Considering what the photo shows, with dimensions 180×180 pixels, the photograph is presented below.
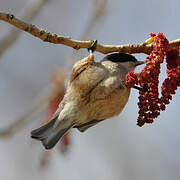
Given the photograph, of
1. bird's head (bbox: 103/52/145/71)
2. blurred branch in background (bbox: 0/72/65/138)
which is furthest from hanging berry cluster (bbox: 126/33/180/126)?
blurred branch in background (bbox: 0/72/65/138)

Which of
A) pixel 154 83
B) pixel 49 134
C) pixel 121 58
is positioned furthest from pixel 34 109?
pixel 154 83

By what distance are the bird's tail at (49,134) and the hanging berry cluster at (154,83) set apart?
26.5 inches

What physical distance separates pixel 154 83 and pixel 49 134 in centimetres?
87

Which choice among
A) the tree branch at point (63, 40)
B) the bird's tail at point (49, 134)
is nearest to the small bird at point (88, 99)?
the bird's tail at point (49, 134)

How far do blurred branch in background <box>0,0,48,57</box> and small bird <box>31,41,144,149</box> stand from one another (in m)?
0.58

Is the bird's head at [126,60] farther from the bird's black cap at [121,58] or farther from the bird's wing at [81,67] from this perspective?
the bird's wing at [81,67]

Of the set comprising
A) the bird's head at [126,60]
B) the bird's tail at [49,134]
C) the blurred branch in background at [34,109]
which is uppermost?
the bird's head at [126,60]

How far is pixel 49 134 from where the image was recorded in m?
2.77

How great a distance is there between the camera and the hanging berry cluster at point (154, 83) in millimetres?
2230

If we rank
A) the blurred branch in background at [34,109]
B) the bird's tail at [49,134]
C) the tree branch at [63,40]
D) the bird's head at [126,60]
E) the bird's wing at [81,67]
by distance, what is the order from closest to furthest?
1. the tree branch at [63,40]
2. the bird's tail at [49,134]
3. the bird's wing at [81,67]
4. the bird's head at [126,60]
5. the blurred branch in background at [34,109]

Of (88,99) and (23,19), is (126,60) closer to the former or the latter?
(88,99)

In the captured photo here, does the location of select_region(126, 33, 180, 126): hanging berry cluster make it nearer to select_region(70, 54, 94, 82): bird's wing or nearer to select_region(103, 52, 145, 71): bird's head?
select_region(70, 54, 94, 82): bird's wing

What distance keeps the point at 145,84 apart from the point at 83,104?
663 mm

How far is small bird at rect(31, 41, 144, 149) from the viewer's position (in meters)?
2.78
